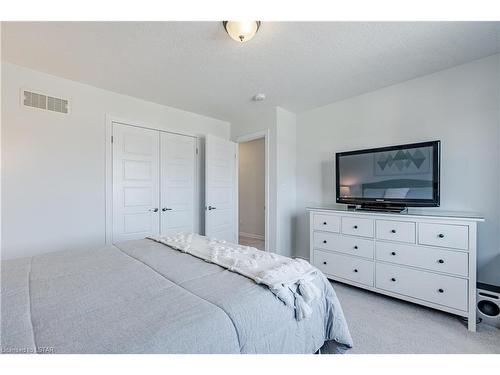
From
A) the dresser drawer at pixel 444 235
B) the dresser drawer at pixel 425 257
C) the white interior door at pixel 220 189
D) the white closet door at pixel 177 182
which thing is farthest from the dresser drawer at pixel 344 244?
the white closet door at pixel 177 182

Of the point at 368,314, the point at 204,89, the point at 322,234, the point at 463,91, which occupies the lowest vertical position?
the point at 368,314

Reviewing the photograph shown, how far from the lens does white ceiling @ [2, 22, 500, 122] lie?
177 cm

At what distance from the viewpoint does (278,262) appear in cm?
142

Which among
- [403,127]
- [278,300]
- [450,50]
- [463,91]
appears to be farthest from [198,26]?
[463,91]

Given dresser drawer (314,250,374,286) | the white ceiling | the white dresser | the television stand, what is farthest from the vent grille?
the television stand

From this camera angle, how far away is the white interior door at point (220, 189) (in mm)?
3525

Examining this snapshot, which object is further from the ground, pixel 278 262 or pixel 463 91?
Answer: pixel 463 91

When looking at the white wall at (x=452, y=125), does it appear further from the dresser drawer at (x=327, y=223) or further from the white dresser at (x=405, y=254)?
the dresser drawer at (x=327, y=223)

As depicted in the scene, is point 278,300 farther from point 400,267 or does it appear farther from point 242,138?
point 242,138

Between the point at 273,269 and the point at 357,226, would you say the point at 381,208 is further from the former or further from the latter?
the point at 273,269

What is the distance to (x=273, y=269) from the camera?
1267 millimetres

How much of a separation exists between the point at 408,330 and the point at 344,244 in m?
0.96

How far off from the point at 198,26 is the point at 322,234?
248cm

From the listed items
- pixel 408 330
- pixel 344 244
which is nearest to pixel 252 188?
pixel 344 244
